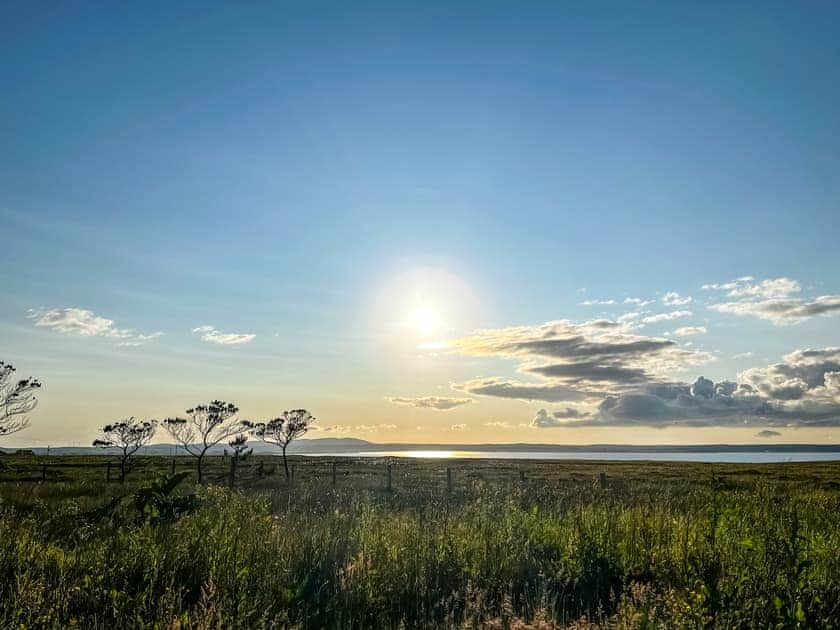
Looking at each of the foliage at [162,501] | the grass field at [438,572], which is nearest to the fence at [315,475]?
the foliage at [162,501]

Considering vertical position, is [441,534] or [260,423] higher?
[260,423]

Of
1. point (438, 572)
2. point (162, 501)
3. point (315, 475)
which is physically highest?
point (162, 501)

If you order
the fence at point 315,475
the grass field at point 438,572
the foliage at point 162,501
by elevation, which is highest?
the foliage at point 162,501

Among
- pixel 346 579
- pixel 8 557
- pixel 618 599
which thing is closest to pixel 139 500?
pixel 8 557

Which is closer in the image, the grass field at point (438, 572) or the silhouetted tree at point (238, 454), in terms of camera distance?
the grass field at point (438, 572)

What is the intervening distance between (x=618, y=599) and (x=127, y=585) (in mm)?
5542

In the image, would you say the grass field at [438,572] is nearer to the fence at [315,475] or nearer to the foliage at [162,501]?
the foliage at [162,501]

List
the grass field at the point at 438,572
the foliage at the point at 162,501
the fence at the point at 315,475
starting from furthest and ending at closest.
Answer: the fence at the point at 315,475 < the foliage at the point at 162,501 < the grass field at the point at 438,572

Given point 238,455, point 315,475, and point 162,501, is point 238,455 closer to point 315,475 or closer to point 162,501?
point 162,501

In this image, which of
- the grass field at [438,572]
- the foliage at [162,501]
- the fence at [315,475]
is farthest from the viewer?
the fence at [315,475]

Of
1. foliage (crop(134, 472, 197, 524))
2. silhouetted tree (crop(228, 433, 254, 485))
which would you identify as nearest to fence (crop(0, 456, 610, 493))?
silhouetted tree (crop(228, 433, 254, 485))

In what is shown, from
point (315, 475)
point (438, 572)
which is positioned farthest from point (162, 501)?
point (315, 475)

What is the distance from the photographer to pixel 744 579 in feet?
19.1

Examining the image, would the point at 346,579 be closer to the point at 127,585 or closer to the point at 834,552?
the point at 127,585
